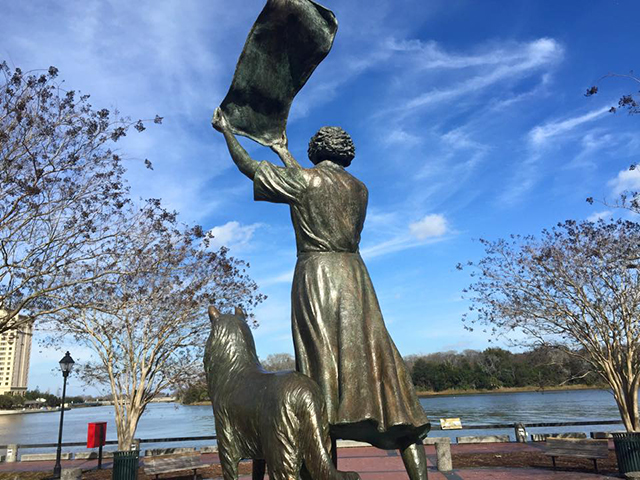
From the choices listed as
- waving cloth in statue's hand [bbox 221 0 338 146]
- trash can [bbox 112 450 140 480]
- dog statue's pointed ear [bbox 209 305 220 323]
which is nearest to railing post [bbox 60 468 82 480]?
trash can [bbox 112 450 140 480]

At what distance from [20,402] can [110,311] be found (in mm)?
97941

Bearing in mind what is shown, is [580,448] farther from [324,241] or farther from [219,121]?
[219,121]

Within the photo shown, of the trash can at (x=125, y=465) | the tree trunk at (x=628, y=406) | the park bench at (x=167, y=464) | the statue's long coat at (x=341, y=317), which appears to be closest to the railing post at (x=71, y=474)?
the trash can at (x=125, y=465)

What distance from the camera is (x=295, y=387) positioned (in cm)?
250

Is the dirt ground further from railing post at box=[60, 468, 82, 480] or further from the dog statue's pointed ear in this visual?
the dog statue's pointed ear

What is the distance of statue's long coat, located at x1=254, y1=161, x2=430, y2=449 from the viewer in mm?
2678

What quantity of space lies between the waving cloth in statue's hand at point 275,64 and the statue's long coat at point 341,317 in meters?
0.50

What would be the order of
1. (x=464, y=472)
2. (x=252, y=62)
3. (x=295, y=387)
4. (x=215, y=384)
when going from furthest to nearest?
(x=464, y=472) → (x=252, y=62) → (x=215, y=384) → (x=295, y=387)

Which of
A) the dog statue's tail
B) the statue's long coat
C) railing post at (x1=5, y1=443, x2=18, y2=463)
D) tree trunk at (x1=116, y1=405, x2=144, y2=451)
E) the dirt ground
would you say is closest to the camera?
the dog statue's tail

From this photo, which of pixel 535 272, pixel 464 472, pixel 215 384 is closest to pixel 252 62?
pixel 215 384

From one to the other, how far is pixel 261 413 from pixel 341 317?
70 cm

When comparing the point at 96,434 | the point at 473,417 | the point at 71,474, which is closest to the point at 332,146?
the point at 71,474

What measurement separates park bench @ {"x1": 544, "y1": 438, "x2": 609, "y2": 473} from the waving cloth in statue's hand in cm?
985

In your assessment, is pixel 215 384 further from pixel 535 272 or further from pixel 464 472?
pixel 535 272
